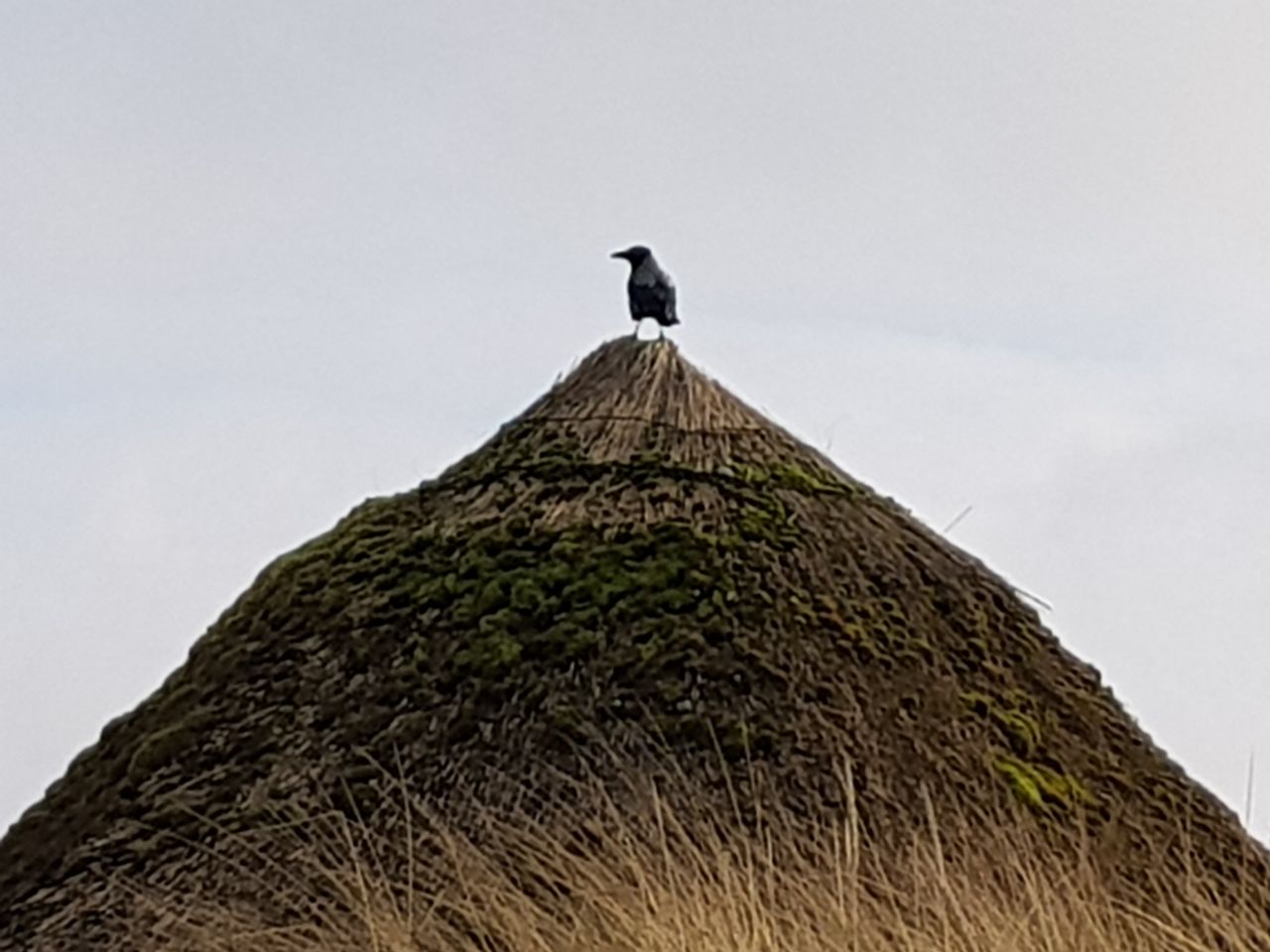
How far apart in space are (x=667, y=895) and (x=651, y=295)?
375 centimetres

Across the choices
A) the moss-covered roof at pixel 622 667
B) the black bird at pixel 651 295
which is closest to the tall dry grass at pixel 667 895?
the moss-covered roof at pixel 622 667

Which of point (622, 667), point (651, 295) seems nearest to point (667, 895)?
point (622, 667)

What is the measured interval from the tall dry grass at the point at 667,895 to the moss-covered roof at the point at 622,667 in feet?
0.82

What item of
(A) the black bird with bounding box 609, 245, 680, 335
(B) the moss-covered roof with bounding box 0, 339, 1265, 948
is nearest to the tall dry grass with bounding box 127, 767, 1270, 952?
(B) the moss-covered roof with bounding box 0, 339, 1265, 948

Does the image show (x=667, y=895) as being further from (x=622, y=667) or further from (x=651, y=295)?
(x=651, y=295)

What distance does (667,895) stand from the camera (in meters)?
5.64

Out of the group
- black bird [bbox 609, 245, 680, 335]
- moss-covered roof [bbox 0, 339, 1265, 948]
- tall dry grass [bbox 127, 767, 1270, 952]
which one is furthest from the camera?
black bird [bbox 609, 245, 680, 335]

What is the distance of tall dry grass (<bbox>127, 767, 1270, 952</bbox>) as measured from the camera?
5.47 metres

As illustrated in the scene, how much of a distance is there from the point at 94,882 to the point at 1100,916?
3570 mm

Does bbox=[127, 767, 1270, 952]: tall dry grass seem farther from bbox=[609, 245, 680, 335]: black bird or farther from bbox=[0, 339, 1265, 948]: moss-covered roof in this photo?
bbox=[609, 245, 680, 335]: black bird

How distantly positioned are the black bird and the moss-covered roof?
17cm

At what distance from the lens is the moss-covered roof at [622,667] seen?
720 centimetres

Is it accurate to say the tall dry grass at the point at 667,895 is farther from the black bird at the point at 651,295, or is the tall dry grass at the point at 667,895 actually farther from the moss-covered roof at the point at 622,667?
the black bird at the point at 651,295

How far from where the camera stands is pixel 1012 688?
26.3 feet
